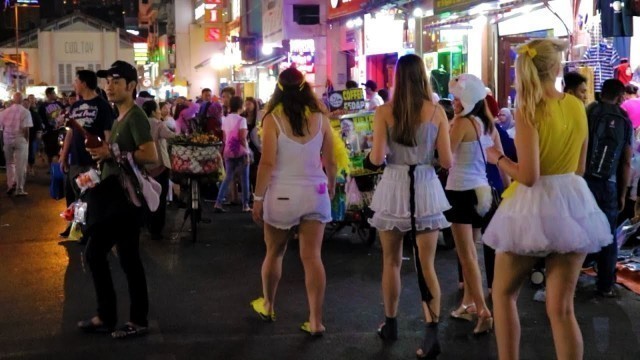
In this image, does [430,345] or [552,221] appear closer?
[552,221]

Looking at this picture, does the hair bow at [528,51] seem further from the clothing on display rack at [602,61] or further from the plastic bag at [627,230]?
the clothing on display rack at [602,61]

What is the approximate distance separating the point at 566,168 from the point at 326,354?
2272 millimetres

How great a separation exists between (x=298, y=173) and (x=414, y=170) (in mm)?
850

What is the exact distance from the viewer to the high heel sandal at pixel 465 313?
6.40 meters

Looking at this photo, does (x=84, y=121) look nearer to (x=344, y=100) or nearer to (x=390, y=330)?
(x=344, y=100)

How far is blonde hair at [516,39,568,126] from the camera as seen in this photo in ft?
13.3

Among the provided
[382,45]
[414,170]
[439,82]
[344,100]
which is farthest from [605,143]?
[382,45]

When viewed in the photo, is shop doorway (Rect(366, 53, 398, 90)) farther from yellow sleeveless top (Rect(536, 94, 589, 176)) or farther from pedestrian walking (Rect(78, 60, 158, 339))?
yellow sleeveless top (Rect(536, 94, 589, 176))

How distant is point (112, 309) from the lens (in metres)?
6.11

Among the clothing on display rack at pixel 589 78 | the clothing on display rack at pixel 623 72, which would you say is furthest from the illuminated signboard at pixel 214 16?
the clothing on display rack at pixel 589 78

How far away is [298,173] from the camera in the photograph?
5738 mm

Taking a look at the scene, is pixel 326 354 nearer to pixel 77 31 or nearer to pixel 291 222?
pixel 291 222

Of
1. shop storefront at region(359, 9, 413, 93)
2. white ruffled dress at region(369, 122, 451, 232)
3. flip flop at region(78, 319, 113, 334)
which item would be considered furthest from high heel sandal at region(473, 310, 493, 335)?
shop storefront at region(359, 9, 413, 93)

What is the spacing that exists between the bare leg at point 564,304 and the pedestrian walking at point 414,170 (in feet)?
4.43
